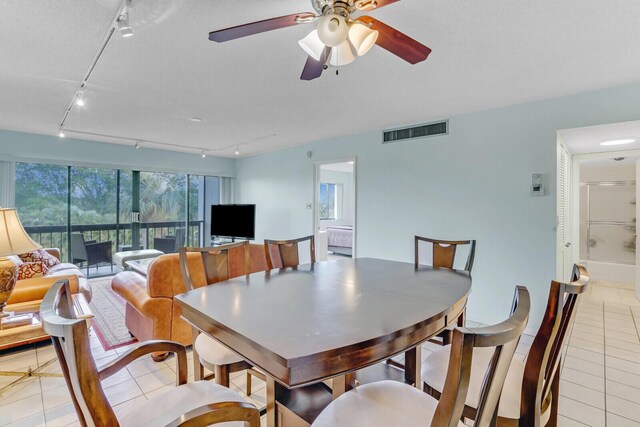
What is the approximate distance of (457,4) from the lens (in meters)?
1.68

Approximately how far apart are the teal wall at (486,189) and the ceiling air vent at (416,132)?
75 mm

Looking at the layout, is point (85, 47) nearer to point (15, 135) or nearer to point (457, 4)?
point (457, 4)

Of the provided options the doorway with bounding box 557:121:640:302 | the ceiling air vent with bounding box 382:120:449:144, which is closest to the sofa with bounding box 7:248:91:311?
the ceiling air vent with bounding box 382:120:449:144

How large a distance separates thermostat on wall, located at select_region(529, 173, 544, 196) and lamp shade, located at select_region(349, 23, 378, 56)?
2.60 m

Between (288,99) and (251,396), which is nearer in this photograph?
(251,396)

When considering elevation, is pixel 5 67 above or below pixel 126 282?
above

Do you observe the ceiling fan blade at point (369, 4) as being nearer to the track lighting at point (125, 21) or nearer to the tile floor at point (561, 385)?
the track lighting at point (125, 21)

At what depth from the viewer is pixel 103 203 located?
18.5ft

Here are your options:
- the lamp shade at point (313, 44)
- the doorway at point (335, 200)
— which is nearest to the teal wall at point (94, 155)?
the doorway at point (335, 200)

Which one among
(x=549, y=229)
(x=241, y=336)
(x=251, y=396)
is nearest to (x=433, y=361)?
(x=241, y=336)

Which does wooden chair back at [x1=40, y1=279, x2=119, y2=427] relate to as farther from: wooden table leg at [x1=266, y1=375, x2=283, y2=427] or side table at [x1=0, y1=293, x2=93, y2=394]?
side table at [x1=0, y1=293, x2=93, y2=394]

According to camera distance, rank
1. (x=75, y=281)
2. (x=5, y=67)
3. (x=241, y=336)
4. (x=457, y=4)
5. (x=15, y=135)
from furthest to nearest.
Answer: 1. (x=15, y=135)
2. (x=75, y=281)
3. (x=5, y=67)
4. (x=457, y=4)
5. (x=241, y=336)

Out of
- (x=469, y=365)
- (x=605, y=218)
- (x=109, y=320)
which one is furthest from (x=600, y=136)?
(x=109, y=320)

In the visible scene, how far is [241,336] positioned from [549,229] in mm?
3248
